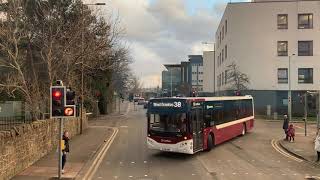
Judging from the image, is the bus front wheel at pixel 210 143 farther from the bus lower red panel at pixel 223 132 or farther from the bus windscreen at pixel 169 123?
the bus windscreen at pixel 169 123

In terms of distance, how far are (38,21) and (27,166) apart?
49.9 feet

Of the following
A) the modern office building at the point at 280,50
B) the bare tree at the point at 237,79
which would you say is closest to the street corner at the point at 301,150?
the bare tree at the point at 237,79

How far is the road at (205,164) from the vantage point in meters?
19.1

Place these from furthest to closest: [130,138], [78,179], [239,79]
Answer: [239,79], [130,138], [78,179]

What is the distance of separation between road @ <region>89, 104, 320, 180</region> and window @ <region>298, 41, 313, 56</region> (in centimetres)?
4330

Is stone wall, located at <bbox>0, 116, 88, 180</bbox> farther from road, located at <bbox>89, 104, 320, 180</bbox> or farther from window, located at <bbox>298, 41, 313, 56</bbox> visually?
window, located at <bbox>298, 41, 313, 56</bbox>

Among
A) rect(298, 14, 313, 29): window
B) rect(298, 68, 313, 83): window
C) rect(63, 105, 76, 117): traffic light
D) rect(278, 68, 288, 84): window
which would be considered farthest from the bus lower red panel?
rect(298, 14, 313, 29): window

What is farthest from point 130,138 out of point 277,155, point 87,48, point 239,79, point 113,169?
point 239,79

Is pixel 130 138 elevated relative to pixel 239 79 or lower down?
lower down

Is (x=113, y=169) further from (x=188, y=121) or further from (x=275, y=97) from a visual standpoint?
(x=275, y=97)

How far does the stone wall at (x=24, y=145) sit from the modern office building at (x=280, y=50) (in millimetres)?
48731

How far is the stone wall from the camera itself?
16.5 m

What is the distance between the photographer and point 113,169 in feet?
67.4

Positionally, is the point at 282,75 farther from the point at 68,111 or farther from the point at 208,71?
the point at 68,111
